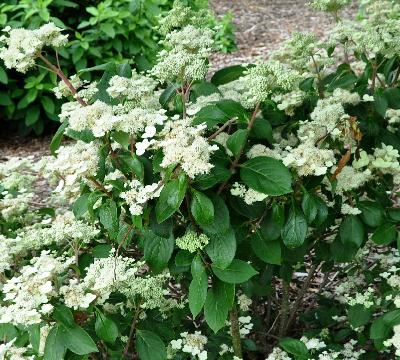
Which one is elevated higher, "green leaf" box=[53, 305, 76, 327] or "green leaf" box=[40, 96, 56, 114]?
"green leaf" box=[53, 305, 76, 327]

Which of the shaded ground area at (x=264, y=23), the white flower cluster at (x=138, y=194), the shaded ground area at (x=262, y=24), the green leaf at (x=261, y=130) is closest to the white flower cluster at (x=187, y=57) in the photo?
the green leaf at (x=261, y=130)

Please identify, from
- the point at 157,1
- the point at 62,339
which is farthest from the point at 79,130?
the point at 157,1

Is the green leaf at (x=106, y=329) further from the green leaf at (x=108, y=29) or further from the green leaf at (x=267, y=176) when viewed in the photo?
the green leaf at (x=108, y=29)

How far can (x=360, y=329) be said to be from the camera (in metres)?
2.35

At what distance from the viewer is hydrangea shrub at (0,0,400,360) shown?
1616mm

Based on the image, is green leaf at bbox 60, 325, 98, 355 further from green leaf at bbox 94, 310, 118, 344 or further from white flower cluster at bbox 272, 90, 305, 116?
white flower cluster at bbox 272, 90, 305, 116

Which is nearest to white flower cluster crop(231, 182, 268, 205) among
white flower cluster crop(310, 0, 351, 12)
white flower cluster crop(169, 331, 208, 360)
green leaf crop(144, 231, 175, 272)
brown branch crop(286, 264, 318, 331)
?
green leaf crop(144, 231, 175, 272)

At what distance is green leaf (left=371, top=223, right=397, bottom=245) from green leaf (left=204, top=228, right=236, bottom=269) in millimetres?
554

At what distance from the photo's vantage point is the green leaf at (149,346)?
73.9 inches

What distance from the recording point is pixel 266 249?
6.01ft

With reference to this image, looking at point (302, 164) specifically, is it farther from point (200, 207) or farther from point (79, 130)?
point (79, 130)

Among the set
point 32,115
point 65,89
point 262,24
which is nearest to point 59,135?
point 65,89

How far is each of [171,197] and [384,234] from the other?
814mm

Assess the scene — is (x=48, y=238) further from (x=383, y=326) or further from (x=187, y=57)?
(x=383, y=326)
